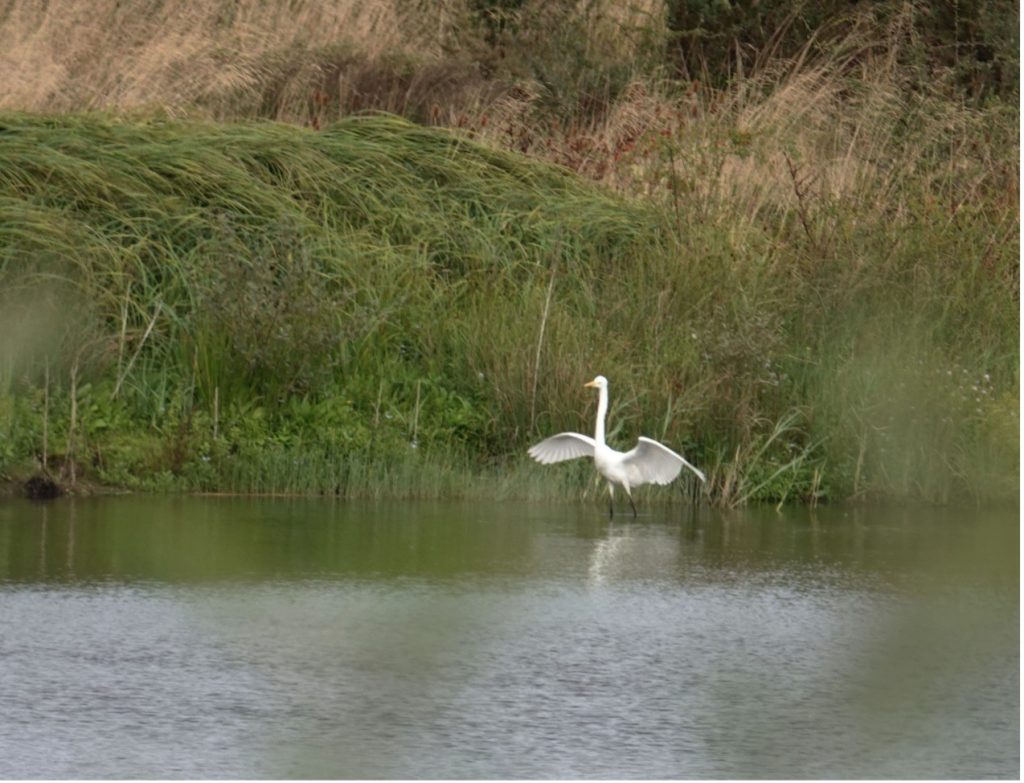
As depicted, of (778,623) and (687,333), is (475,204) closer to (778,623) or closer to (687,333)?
(687,333)

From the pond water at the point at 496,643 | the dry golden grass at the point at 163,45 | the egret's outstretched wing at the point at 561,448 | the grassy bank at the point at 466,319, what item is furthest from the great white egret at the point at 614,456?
the dry golden grass at the point at 163,45

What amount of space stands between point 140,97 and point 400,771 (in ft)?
36.5

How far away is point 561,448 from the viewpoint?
1069 cm

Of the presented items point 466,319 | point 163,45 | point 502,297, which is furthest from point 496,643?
point 163,45

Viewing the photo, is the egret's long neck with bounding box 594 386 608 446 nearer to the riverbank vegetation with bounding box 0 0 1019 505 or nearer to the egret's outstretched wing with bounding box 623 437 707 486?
the egret's outstretched wing with bounding box 623 437 707 486

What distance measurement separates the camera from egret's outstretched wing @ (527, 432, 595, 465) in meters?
10.6

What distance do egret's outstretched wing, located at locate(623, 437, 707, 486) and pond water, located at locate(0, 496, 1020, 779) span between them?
12.1 inches

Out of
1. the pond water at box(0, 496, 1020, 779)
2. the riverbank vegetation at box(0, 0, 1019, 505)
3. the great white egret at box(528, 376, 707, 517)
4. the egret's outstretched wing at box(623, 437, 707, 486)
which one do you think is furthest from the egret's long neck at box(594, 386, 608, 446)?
the riverbank vegetation at box(0, 0, 1019, 505)

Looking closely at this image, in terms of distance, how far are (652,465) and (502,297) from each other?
223 centimetres

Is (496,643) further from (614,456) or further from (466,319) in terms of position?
(466,319)

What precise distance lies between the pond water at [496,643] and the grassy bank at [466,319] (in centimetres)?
73

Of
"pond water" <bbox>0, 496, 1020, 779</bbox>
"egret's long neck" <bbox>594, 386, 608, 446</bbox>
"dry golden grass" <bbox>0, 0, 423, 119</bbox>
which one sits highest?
"dry golden grass" <bbox>0, 0, 423, 119</bbox>

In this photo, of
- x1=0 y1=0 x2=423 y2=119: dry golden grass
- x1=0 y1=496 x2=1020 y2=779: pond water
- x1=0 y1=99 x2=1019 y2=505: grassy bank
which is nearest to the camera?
x1=0 y1=496 x2=1020 y2=779: pond water

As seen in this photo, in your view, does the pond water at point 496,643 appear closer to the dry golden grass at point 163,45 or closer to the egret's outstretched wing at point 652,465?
the egret's outstretched wing at point 652,465
